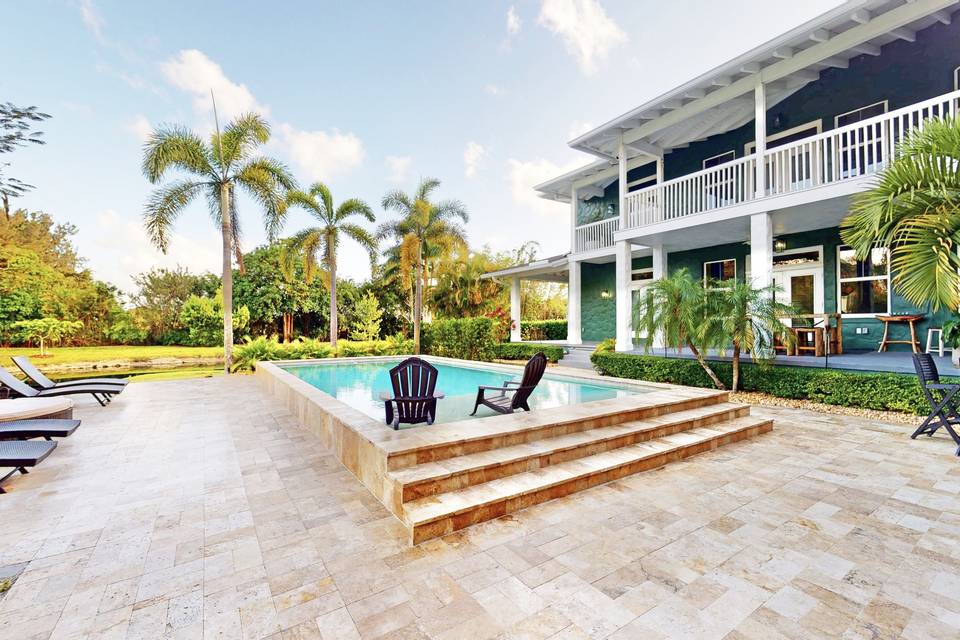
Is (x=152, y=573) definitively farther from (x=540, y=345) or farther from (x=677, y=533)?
(x=540, y=345)

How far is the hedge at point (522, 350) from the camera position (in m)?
13.3

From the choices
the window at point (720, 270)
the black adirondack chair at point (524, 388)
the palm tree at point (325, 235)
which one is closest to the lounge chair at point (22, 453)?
the black adirondack chair at point (524, 388)

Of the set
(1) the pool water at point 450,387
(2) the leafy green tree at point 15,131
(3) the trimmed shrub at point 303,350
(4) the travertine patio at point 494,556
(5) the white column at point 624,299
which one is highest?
(2) the leafy green tree at point 15,131

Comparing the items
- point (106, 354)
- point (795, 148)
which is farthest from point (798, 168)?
point (106, 354)

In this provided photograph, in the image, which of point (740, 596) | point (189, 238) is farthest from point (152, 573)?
point (189, 238)

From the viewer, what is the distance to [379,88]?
54.9 ft

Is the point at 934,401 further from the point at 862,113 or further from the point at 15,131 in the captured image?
the point at 15,131

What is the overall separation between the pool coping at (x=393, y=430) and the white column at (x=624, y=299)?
4.11m

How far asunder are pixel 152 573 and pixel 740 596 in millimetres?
3467

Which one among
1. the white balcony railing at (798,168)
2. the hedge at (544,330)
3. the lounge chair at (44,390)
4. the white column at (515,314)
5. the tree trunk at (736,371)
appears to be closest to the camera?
the lounge chair at (44,390)

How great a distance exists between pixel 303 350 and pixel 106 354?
8809 mm

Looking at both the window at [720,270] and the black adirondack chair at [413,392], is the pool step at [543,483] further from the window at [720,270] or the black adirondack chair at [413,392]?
the window at [720,270]

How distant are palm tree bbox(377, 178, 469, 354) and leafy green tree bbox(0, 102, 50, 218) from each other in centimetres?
1112

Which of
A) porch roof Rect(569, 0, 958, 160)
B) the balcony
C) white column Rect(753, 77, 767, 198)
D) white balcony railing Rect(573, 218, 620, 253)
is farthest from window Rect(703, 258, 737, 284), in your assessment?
porch roof Rect(569, 0, 958, 160)
